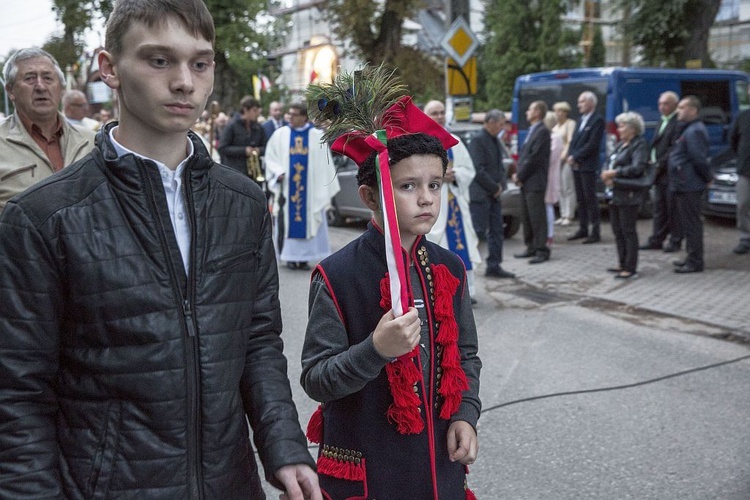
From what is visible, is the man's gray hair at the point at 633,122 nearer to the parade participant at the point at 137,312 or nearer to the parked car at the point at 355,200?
the parked car at the point at 355,200

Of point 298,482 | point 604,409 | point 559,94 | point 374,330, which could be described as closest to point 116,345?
point 298,482

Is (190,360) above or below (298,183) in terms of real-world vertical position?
above

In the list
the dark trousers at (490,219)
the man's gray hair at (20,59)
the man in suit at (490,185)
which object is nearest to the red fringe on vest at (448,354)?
the man's gray hair at (20,59)

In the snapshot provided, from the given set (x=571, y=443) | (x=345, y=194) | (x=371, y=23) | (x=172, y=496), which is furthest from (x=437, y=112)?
(x=371, y=23)

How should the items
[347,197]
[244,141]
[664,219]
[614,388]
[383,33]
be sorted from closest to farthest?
[614,388], [664,219], [244,141], [347,197], [383,33]

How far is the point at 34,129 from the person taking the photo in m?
4.03

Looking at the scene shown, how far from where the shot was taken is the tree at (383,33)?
19.9m

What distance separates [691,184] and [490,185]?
2362 mm

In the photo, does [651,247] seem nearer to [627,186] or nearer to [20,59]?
[627,186]

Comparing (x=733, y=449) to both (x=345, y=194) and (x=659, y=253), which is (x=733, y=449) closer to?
(x=659, y=253)

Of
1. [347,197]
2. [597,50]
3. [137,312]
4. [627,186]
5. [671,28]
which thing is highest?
[597,50]

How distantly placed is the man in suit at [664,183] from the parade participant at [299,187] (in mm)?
4116

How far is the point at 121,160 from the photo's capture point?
1729mm

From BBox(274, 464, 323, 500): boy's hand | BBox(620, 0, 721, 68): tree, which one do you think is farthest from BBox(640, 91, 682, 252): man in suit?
BBox(620, 0, 721, 68): tree
